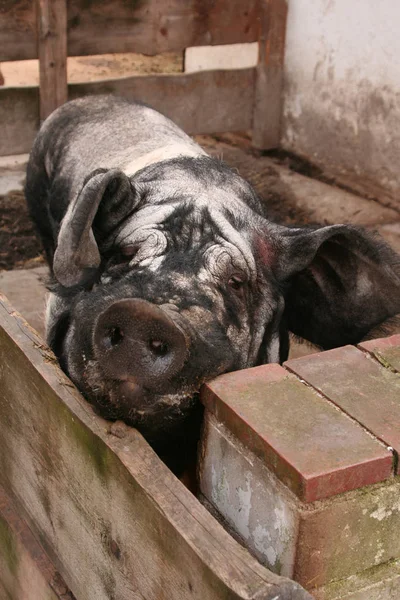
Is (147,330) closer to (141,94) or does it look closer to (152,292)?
(152,292)

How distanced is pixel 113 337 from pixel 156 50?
581 centimetres

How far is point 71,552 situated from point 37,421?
0.44m

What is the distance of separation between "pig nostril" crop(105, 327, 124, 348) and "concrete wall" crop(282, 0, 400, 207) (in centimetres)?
528

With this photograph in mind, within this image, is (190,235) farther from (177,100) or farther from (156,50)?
(177,100)

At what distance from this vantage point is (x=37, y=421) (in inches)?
122

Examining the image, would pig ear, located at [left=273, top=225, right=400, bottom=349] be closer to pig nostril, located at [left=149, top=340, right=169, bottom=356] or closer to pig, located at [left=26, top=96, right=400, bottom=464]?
pig, located at [left=26, top=96, right=400, bottom=464]

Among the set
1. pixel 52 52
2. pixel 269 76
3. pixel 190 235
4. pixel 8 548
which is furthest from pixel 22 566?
pixel 269 76

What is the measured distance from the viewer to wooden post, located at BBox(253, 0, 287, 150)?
8.78 metres

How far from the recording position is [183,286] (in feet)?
11.2

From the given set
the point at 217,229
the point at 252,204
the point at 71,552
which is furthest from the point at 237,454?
the point at 252,204

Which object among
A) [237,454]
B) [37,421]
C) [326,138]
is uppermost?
[237,454]

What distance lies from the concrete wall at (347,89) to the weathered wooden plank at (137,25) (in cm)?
58

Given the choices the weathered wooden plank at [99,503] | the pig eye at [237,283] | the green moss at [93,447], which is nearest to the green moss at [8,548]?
the weathered wooden plank at [99,503]

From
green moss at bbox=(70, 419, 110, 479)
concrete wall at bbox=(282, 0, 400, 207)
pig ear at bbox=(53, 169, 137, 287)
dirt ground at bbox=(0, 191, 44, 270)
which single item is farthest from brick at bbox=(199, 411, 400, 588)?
concrete wall at bbox=(282, 0, 400, 207)
